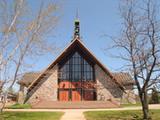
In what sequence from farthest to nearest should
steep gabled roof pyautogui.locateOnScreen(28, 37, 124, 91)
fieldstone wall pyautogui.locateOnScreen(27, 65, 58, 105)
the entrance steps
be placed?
fieldstone wall pyautogui.locateOnScreen(27, 65, 58, 105) → steep gabled roof pyautogui.locateOnScreen(28, 37, 124, 91) → the entrance steps

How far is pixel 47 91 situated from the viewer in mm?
34094

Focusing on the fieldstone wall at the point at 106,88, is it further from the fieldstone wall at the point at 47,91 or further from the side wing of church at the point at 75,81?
the fieldstone wall at the point at 47,91

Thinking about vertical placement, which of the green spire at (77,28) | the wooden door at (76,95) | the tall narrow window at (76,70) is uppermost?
the green spire at (77,28)

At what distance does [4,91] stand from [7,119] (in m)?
3.26

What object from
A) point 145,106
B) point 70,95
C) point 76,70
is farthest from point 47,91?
point 145,106

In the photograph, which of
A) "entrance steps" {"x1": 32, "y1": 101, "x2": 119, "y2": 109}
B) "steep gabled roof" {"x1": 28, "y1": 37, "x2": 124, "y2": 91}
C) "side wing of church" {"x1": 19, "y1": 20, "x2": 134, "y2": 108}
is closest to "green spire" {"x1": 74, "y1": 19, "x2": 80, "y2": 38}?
"side wing of church" {"x1": 19, "y1": 20, "x2": 134, "y2": 108}

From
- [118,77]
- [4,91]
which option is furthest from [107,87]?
[4,91]

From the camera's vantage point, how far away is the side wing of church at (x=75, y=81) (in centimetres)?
3391

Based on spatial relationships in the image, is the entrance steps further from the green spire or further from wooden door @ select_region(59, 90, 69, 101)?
the green spire

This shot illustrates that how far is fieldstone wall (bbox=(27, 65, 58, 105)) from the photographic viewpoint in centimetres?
3392

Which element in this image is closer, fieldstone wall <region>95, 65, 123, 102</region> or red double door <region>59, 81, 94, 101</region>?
fieldstone wall <region>95, 65, 123, 102</region>

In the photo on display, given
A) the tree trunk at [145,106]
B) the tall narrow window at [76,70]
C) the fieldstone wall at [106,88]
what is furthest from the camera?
the tall narrow window at [76,70]

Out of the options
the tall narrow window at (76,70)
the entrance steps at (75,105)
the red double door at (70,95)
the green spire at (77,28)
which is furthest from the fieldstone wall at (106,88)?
the green spire at (77,28)

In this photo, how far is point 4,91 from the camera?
46.8 ft
